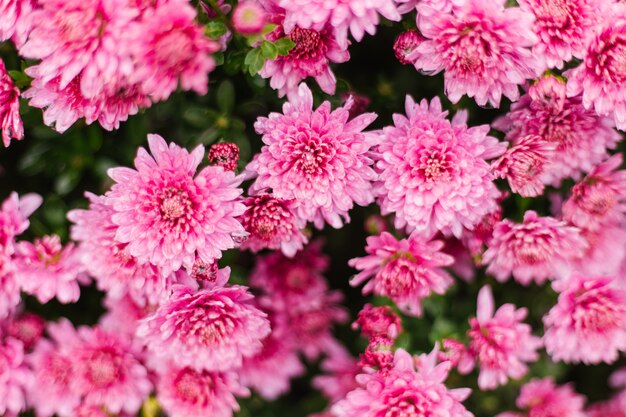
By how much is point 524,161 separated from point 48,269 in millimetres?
1140

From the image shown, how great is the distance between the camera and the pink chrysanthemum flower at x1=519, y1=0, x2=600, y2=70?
1323 mm

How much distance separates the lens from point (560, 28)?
1330mm

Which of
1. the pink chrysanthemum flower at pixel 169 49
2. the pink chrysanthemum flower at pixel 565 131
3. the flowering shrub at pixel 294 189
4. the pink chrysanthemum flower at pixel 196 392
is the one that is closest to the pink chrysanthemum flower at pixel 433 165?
the flowering shrub at pixel 294 189

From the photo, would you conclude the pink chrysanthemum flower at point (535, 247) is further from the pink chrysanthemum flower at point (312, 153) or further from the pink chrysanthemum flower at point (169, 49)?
the pink chrysanthemum flower at point (169, 49)

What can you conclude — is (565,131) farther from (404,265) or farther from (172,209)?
(172,209)

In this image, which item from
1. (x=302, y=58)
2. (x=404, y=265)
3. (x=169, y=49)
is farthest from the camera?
(x=404, y=265)

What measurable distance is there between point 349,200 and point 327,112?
7.8 inches

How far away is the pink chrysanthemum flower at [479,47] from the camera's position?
1.27 meters

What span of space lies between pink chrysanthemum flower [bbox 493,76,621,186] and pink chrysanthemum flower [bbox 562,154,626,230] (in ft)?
0.09

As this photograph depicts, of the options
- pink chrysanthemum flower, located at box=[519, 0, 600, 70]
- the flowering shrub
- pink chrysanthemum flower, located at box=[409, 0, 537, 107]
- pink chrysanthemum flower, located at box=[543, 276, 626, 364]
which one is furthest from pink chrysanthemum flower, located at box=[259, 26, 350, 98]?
pink chrysanthemum flower, located at box=[543, 276, 626, 364]

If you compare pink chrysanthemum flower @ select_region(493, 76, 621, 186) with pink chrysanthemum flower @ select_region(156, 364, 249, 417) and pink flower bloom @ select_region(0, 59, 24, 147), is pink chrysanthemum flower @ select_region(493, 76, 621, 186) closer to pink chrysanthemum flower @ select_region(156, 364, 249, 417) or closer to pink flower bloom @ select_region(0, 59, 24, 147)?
pink chrysanthemum flower @ select_region(156, 364, 249, 417)

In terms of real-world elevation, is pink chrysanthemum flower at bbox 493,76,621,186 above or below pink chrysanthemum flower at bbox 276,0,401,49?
→ below

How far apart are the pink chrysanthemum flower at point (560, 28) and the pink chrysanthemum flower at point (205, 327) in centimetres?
84

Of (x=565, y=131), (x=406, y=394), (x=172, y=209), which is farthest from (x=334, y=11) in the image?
(x=406, y=394)
